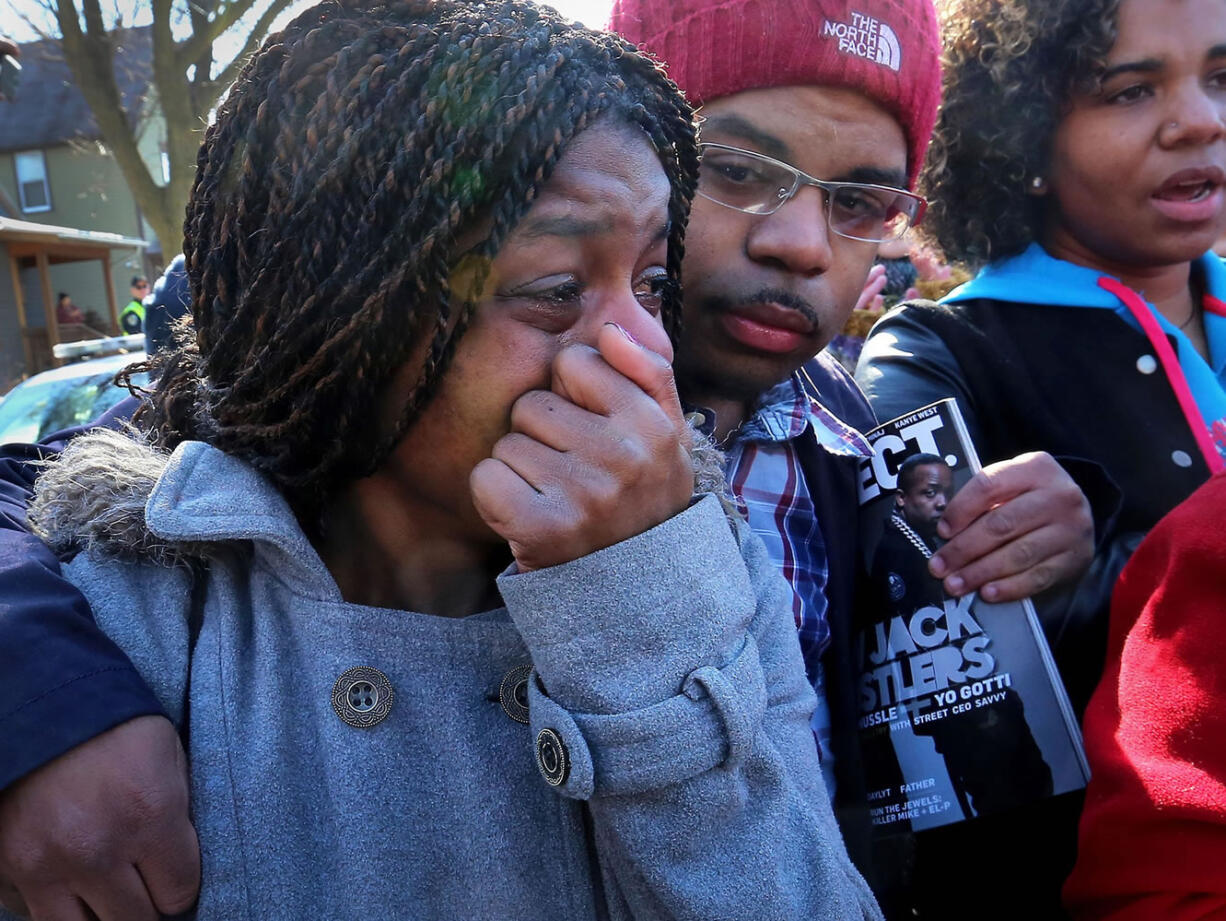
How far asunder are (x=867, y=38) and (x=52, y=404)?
4418mm

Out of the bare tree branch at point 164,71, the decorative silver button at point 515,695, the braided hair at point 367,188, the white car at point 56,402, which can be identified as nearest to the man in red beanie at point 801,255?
the braided hair at point 367,188

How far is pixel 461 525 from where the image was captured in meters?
1.54

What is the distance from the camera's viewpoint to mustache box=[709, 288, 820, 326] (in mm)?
2049

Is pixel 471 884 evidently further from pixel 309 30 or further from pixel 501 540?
pixel 309 30

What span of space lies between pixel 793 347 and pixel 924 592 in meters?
0.60

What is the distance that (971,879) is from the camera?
1818 mm

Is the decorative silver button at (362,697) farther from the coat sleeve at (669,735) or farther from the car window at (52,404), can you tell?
the car window at (52,404)

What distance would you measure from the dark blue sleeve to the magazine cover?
1.29 m

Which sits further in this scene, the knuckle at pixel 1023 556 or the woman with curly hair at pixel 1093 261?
the woman with curly hair at pixel 1093 261

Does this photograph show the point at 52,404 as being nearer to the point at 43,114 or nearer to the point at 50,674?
the point at 50,674

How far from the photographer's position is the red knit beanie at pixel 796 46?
2.06 metres

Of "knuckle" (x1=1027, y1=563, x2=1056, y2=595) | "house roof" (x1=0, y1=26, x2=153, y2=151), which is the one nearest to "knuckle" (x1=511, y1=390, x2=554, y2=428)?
"knuckle" (x1=1027, y1=563, x2=1056, y2=595)

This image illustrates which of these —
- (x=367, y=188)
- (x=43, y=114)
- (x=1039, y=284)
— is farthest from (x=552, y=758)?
(x=43, y=114)

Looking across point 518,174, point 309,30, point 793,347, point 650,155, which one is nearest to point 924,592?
point 793,347
